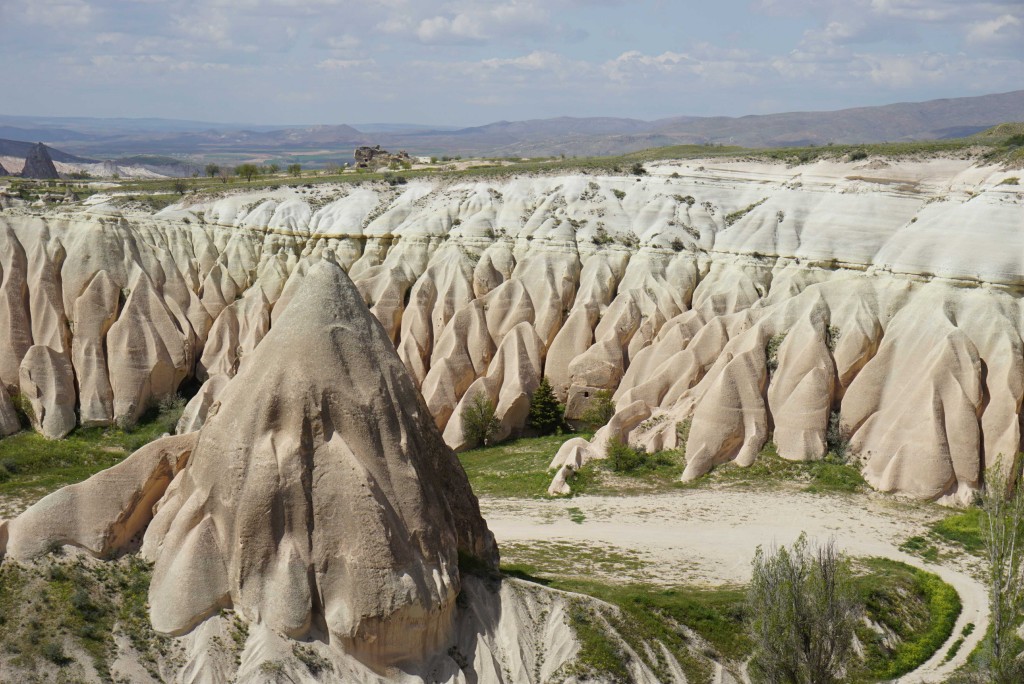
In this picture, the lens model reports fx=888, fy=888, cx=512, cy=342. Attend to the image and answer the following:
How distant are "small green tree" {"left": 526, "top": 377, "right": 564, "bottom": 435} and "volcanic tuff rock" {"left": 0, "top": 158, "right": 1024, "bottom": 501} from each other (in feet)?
2.35

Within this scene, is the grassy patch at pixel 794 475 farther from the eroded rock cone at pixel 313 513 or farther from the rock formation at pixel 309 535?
the eroded rock cone at pixel 313 513

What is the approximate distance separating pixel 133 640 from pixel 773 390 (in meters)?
24.8

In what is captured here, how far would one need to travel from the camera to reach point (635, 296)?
41906 mm

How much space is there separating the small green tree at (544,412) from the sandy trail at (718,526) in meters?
9.11

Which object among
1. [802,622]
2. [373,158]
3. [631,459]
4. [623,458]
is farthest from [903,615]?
[373,158]

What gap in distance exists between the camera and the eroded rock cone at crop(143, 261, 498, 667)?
1541 centimetres

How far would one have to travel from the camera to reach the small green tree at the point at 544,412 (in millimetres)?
39750

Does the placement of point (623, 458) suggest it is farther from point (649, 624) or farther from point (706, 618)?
point (649, 624)

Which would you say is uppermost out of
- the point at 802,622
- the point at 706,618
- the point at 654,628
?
the point at 802,622

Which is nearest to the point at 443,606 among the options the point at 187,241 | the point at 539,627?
the point at 539,627

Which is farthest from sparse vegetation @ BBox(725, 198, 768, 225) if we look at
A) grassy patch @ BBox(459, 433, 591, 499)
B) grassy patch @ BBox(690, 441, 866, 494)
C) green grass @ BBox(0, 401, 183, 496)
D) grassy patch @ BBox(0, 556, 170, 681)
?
grassy patch @ BBox(0, 556, 170, 681)

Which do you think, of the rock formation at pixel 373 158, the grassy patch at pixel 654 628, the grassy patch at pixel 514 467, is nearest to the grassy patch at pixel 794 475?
the grassy patch at pixel 514 467

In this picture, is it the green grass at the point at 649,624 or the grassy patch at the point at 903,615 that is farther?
the grassy patch at the point at 903,615

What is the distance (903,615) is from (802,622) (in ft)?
20.6
